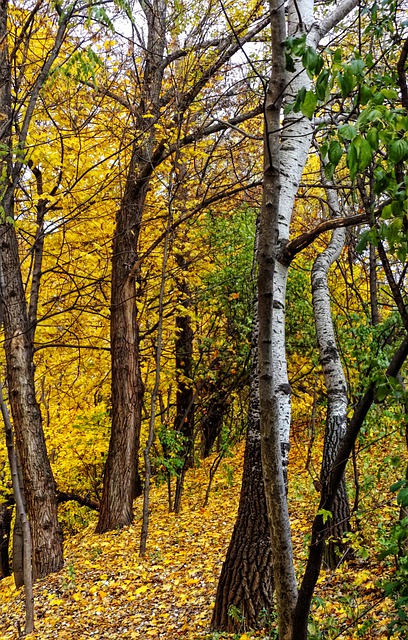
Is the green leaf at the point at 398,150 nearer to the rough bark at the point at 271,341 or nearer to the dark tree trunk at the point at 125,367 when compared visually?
the rough bark at the point at 271,341

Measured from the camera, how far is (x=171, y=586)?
18.8 ft

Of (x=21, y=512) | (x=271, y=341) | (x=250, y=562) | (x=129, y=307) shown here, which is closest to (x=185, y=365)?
(x=129, y=307)

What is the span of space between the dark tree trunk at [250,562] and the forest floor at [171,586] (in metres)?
0.15

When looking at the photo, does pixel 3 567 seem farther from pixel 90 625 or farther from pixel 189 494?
pixel 90 625

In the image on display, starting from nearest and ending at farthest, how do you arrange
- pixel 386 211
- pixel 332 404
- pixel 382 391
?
pixel 386 211 < pixel 382 391 < pixel 332 404

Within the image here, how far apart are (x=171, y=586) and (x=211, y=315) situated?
5629 millimetres

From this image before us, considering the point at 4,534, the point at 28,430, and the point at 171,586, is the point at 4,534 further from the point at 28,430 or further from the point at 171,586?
the point at 171,586

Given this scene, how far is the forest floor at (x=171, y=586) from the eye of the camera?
13.5ft

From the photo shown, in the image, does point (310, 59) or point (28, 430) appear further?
point (28, 430)

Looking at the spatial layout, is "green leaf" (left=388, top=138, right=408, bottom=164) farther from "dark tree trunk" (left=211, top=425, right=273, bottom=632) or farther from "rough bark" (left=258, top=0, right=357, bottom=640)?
"dark tree trunk" (left=211, top=425, right=273, bottom=632)

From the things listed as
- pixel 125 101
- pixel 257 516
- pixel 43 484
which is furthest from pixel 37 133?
pixel 257 516

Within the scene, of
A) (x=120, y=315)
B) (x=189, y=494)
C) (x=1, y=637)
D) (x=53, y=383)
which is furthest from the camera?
(x=53, y=383)

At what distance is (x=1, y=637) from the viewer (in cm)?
549

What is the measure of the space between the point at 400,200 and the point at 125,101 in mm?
7125
